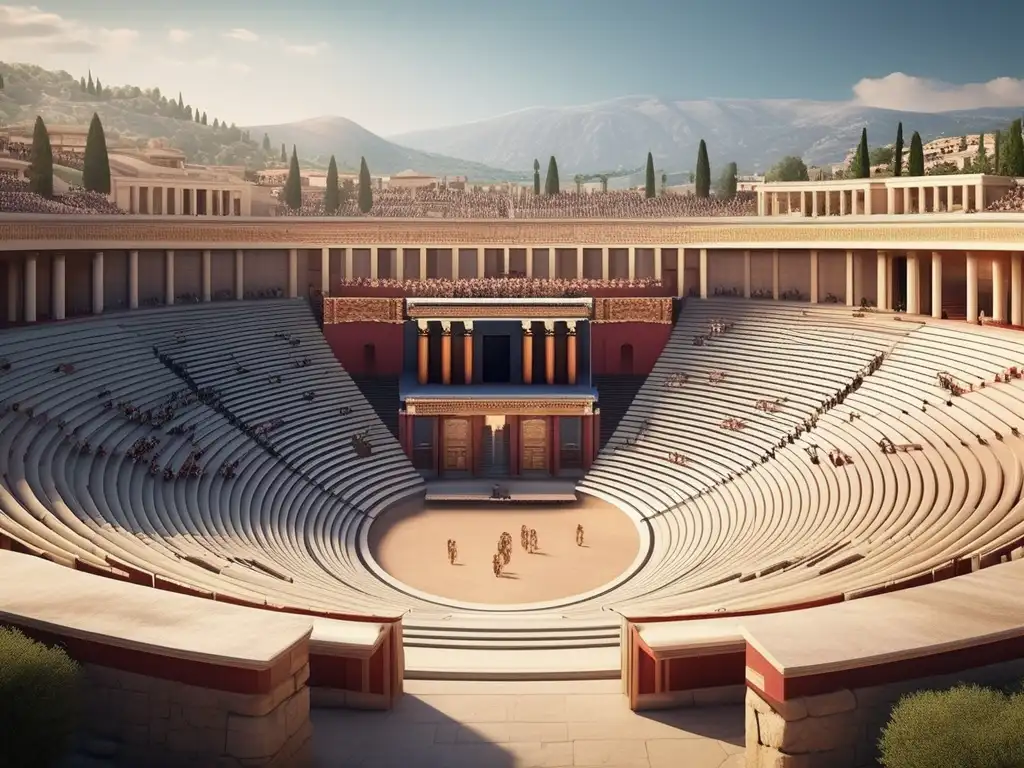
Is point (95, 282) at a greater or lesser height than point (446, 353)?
greater

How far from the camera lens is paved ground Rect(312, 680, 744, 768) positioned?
14.0 metres

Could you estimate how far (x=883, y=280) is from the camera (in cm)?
4744

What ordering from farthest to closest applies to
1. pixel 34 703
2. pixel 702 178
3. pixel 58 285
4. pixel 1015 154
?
pixel 702 178 < pixel 1015 154 < pixel 58 285 < pixel 34 703

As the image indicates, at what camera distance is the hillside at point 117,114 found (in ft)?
575

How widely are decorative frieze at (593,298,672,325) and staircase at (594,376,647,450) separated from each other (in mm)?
2942

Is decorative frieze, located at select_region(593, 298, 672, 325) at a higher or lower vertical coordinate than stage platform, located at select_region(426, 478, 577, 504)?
higher

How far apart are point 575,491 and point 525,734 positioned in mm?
26491

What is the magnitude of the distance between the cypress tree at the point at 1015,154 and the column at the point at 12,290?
4974 centimetres

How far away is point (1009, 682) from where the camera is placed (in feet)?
43.5

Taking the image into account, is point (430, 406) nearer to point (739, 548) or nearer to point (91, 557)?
point (739, 548)

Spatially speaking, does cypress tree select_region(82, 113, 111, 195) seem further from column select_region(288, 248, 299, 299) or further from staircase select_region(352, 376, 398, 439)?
staircase select_region(352, 376, 398, 439)

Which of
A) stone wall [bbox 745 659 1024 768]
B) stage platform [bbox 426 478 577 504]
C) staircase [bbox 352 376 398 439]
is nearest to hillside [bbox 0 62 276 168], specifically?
staircase [bbox 352 376 398 439]

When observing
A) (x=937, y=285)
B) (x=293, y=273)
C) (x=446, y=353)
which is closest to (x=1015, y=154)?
(x=937, y=285)

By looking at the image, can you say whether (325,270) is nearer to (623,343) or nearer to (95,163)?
(95,163)
